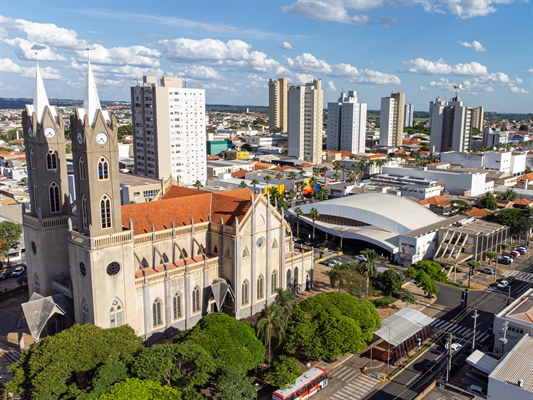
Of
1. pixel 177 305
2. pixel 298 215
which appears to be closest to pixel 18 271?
pixel 177 305

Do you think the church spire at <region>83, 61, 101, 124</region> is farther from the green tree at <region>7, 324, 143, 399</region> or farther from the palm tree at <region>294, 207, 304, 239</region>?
the palm tree at <region>294, 207, 304, 239</region>

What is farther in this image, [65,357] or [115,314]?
[115,314]

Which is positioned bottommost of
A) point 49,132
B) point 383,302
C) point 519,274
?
point 519,274

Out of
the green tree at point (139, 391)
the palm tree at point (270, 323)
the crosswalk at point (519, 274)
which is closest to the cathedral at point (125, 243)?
the palm tree at point (270, 323)

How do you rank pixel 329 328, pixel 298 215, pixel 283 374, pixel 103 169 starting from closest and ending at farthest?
1. pixel 283 374
2. pixel 103 169
3. pixel 329 328
4. pixel 298 215

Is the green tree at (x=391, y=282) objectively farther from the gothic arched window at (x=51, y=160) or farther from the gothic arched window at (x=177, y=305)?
the gothic arched window at (x=51, y=160)

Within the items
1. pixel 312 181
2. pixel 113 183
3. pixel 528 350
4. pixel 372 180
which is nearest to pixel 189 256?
pixel 113 183

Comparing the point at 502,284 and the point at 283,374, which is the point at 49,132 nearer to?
the point at 283,374
